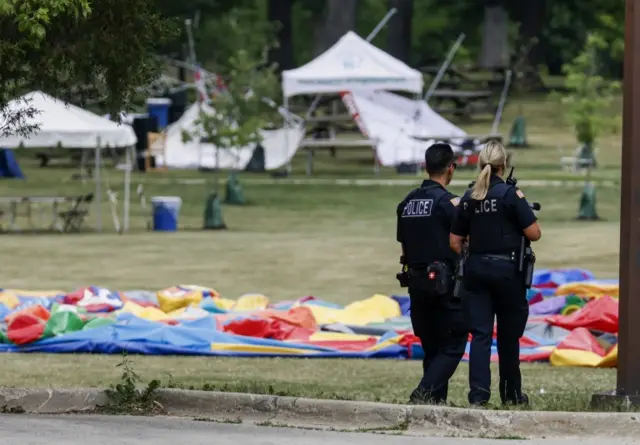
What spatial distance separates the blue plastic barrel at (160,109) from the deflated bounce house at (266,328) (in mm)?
37337

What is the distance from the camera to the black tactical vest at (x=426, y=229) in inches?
433

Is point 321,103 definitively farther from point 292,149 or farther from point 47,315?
point 47,315

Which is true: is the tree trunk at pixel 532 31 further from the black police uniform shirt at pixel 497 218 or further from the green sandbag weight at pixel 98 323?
the black police uniform shirt at pixel 497 218

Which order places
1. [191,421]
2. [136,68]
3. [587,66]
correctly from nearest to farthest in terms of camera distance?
[191,421] < [136,68] < [587,66]

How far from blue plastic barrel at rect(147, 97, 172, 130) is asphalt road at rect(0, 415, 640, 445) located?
150 feet

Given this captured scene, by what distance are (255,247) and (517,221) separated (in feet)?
58.1

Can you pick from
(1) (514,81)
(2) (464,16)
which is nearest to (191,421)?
(1) (514,81)

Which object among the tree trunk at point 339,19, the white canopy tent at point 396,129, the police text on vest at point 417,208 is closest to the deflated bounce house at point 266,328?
the police text on vest at point 417,208

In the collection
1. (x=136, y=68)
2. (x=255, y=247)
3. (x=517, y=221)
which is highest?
(x=136, y=68)

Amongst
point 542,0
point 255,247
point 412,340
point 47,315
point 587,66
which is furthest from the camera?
point 542,0

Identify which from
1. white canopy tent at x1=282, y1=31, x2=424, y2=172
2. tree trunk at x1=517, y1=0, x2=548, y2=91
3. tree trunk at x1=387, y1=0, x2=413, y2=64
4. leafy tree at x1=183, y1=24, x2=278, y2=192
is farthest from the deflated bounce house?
tree trunk at x1=517, y1=0, x2=548, y2=91

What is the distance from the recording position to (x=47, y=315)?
17203 mm

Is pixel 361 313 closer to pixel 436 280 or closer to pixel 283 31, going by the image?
pixel 436 280

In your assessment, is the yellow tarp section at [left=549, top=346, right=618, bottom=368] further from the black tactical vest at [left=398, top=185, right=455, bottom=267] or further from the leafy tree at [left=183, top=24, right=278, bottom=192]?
the leafy tree at [left=183, top=24, right=278, bottom=192]
